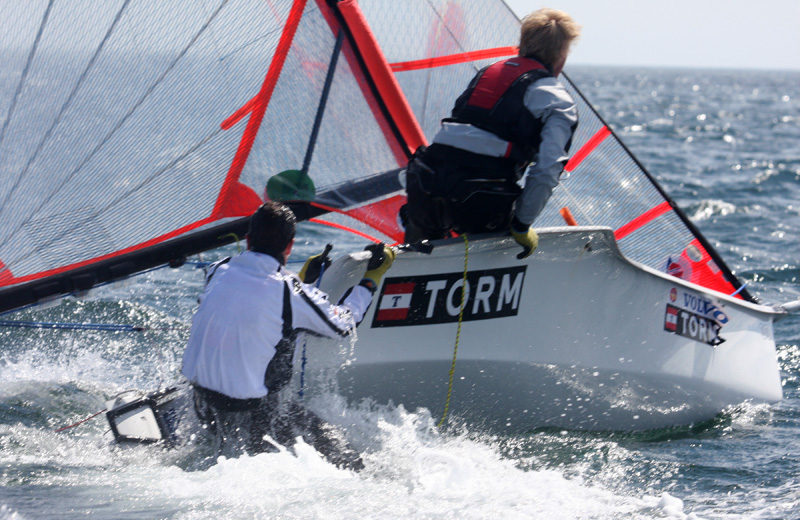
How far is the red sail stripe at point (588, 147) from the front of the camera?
407cm

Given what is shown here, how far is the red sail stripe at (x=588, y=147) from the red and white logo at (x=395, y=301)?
4.28 feet

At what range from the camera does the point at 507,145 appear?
10.5 feet

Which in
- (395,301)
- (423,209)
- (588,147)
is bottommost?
(395,301)

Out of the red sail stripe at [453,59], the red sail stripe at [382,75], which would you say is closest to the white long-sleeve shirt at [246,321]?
the red sail stripe at [382,75]

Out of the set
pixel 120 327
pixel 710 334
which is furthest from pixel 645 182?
pixel 120 327

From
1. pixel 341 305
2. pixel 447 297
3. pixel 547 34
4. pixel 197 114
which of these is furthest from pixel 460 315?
pixel 197 114

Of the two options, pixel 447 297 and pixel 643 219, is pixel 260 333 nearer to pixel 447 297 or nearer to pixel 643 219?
pixel 447 297

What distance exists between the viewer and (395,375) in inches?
128

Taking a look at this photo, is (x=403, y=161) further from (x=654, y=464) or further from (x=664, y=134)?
(x=664, y=134)

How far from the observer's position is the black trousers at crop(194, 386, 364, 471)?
290cm

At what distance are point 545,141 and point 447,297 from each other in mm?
673

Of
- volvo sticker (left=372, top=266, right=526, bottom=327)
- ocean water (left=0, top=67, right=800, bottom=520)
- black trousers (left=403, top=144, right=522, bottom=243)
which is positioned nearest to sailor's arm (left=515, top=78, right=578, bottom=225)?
black trousers (left=403, top=144, right=522, bottom=243)

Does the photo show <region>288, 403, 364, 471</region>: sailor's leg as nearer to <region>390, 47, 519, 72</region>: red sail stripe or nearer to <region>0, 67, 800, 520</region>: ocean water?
<region>0, 67, 800, 520</region>: ocean water

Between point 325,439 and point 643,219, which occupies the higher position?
point 643,219
